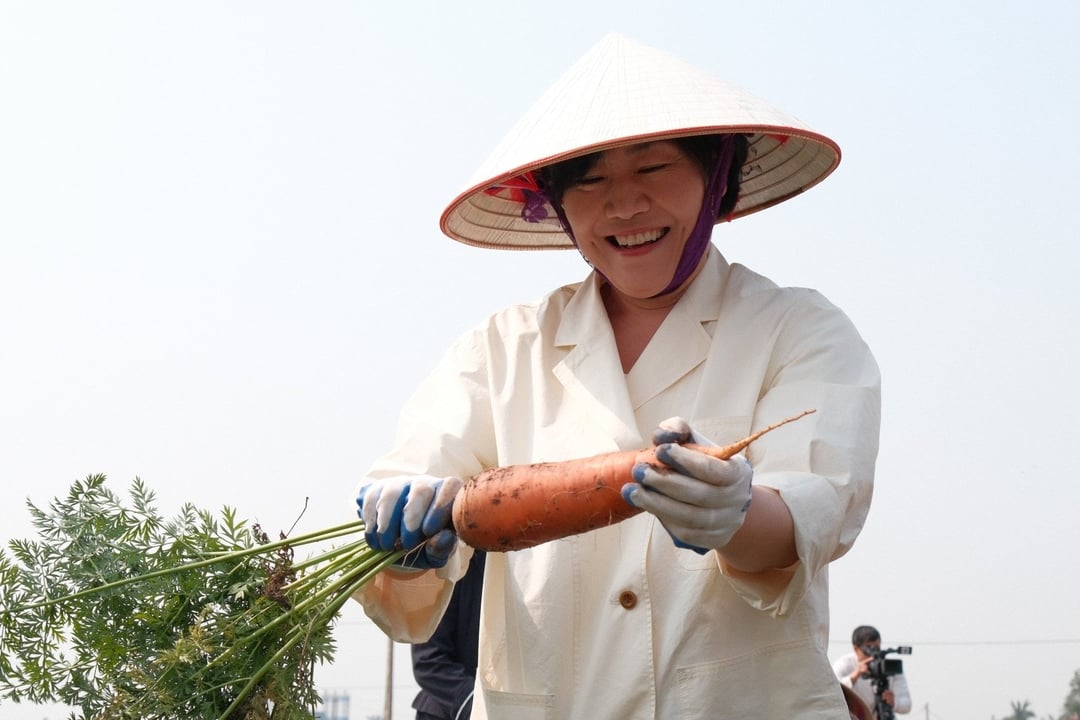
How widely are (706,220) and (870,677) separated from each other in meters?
5.95

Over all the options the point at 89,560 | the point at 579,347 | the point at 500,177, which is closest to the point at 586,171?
the point at 500,177

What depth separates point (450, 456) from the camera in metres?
3.17

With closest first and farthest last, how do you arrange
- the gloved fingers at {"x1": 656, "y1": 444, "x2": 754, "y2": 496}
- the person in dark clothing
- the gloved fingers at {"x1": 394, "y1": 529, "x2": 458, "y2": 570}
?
1. the gloved fingers at {"x1": 656, "y1": 444, "x2": 754, "y2": 496}
2. the gloved fingers at {"x1": 394, "y1": 529, "x2": 458, "y2": 570}
3. the person in dark clothing

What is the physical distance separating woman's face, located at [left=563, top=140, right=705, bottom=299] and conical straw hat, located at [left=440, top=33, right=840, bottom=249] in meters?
0.10

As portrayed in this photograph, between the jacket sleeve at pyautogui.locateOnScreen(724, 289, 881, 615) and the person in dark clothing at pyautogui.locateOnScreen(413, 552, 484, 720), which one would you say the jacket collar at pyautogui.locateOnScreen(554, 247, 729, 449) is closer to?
the jacket sleeve at pyautogui.locateOnScreen(724, 289, 881, 615)

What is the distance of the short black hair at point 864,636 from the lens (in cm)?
870

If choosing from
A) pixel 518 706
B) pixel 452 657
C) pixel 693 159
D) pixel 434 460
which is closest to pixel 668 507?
pixel 518 706

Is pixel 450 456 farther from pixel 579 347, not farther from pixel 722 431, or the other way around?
pixel 722 431

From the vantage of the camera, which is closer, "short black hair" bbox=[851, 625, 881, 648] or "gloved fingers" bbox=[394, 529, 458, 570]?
"gloved fingers" bbox=[394, 529, 458, 570]

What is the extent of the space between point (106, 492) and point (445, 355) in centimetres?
84

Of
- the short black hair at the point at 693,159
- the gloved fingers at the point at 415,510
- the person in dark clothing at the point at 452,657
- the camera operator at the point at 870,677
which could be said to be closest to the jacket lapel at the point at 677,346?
the short black hair at the point at 693,159

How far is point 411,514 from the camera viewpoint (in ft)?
9.41

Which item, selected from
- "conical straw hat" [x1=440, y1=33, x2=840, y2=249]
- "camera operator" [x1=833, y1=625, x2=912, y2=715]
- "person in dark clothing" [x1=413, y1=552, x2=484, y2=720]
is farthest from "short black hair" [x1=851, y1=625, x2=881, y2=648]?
"conical straw hat" [x1=440, y1=33, x2=840, y2=249]

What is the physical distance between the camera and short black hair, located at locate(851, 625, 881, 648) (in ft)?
28.6
